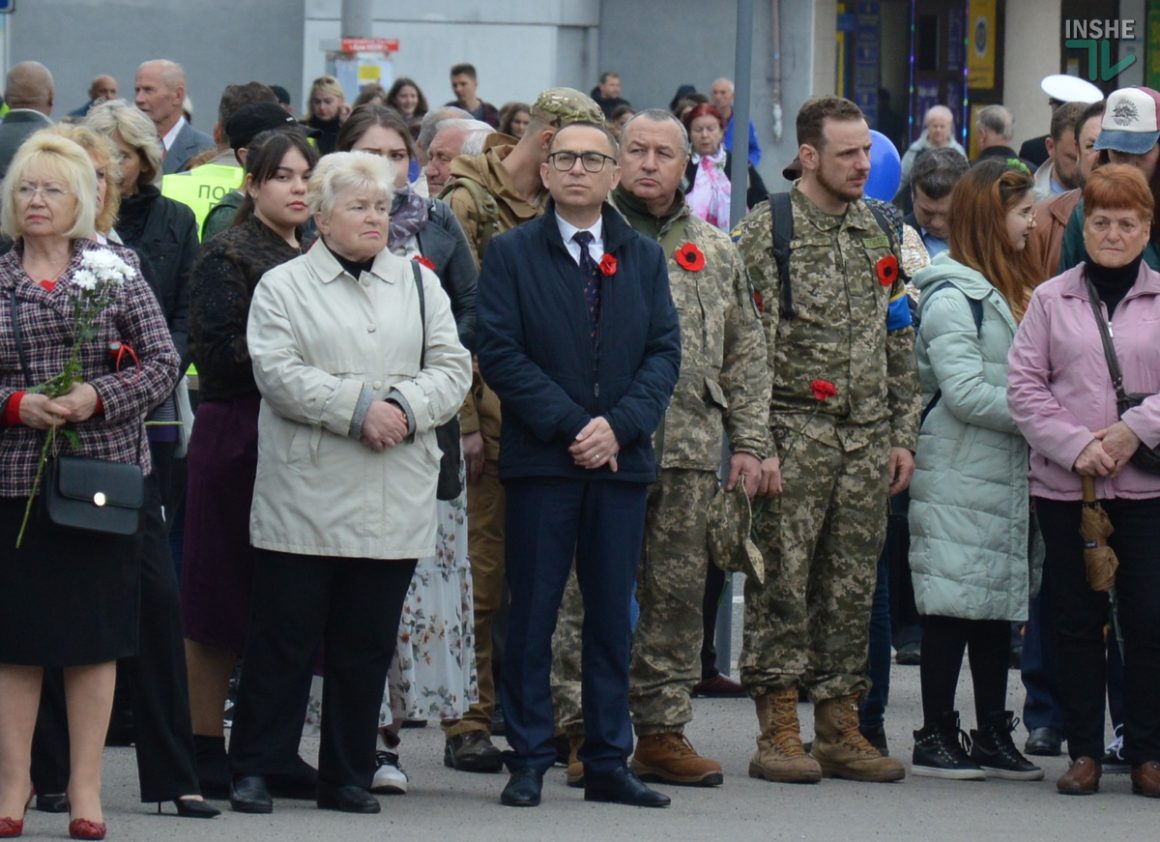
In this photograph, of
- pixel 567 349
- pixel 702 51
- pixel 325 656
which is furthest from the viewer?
pixel 702 51

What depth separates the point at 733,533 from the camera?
7383mm

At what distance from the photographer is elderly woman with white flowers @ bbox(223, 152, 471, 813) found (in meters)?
6.71

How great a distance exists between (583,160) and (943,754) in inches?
98.3

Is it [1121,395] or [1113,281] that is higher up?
→ [1113,281]

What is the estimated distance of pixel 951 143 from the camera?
1925 centimetres

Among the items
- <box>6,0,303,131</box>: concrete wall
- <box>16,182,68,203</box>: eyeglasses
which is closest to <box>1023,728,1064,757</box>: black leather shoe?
<box>16,182,68,203</box>: eyeglasses

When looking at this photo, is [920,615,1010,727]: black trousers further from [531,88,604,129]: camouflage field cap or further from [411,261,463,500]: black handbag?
[531,88,604,129]: camouflage field cap

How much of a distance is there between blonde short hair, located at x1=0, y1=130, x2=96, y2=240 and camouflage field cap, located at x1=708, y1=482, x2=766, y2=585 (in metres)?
2.22

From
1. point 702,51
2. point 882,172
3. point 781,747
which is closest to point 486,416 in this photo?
point 781,747

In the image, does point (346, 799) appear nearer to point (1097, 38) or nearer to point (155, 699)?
point (155, 699)

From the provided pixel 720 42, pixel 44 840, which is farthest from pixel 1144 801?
pixel 720 42

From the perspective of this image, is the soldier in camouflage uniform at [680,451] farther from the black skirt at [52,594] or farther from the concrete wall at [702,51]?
the concrete wall at [702,51]

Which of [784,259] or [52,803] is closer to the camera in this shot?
[52,803]

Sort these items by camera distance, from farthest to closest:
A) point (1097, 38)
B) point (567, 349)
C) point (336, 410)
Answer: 1. point (1097, 38)
2. point (567, 349)
3. point (336, 410)
